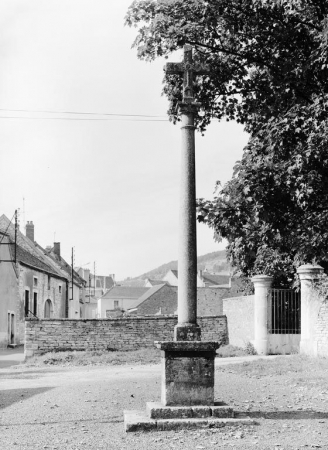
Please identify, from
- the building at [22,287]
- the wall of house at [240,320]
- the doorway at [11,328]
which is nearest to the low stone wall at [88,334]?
the wall of house at [240,320]

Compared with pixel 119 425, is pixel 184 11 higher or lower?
higher

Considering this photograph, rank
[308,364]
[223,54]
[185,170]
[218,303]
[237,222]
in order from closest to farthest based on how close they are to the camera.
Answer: [185,170], [237,222], [223,54], [308,364], [218,303]

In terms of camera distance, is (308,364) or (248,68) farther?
(308,364)

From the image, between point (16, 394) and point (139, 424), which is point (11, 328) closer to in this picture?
point (16, 394)

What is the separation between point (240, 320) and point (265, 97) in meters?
10.9

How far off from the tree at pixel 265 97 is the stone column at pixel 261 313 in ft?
21.5

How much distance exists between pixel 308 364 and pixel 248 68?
723cm

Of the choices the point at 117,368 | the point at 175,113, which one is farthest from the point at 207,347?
the point at 117,368

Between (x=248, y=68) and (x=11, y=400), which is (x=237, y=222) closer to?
(x=248, y=68)

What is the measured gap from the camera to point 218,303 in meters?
52.8

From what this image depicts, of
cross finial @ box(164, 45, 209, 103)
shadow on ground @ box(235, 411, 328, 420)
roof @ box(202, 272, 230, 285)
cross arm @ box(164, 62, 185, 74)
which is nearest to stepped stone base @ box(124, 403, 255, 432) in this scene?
shadow on ground @ box(235, 411, 328, 420)

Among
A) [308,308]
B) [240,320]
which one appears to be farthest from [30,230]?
[308,308]

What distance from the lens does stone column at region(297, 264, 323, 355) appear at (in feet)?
61.0

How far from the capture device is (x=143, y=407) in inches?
381
